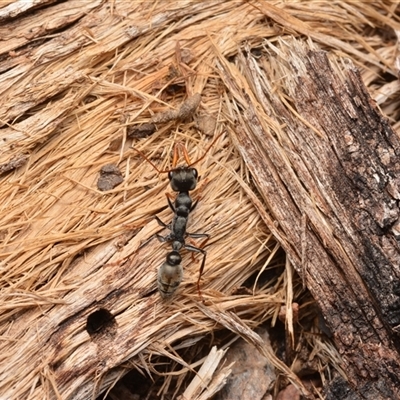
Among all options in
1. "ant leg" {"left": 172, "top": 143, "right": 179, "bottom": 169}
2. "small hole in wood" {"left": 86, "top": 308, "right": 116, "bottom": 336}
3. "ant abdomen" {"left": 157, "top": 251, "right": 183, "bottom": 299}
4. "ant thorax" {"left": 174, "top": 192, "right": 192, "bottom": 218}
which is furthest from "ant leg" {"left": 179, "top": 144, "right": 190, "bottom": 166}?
"small hole in wood" {"left": 86, "top": 308, "right": 116, "bottom": 336}

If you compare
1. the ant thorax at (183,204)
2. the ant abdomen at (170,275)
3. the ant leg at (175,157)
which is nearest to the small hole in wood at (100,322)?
the ant abdomen at (170,275)

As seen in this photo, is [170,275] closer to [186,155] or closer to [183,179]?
[183,179]

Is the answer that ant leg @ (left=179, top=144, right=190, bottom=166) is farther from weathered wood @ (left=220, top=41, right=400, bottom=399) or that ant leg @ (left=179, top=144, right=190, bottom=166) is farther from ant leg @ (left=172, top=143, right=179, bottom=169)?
weathered wood @ (left=220, top=41, right=400, bottom=399)

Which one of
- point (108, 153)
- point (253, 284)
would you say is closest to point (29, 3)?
point (108, 153)

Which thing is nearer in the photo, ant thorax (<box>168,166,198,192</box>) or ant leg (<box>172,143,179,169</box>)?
ant thorax (<box>168,166,198,192</box>)

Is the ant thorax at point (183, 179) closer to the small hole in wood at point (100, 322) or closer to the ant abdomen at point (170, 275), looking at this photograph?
the ant abdomen at point (170, 275)

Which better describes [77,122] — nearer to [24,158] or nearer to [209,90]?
[24,158]
